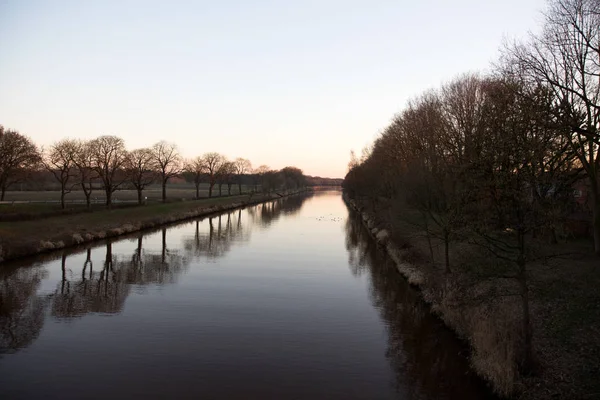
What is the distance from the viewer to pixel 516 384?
9867 mm

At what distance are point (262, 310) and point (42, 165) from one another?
4091 centimetres

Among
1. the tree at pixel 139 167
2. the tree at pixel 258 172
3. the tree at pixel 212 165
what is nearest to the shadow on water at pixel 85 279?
the tree at pixel 139 167

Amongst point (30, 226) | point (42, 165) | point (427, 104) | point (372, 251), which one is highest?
point (427, 104)

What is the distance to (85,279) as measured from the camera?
21734 millimetres

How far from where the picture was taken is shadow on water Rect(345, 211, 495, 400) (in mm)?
10867

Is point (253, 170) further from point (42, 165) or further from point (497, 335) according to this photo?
point (497, 335)

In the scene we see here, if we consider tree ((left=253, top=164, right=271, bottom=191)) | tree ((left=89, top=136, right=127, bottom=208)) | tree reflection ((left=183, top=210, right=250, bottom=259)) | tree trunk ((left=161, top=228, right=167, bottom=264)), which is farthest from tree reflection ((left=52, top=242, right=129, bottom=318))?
tree ((left=253, top=164, right=271, bottom=191))

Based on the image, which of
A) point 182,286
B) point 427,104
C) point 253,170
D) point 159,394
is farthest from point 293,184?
point 159,394

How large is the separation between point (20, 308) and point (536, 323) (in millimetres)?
18022

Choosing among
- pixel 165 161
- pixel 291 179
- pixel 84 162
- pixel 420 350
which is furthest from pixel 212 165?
pixel 420 350

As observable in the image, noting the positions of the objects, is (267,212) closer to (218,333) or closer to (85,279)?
(85,279)

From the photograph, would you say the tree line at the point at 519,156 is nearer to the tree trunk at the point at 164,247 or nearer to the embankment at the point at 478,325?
the embankment at the point at 478,325

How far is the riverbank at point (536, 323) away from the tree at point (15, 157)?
1480 inches

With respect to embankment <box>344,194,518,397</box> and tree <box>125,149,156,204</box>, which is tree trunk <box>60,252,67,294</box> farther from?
tree <box>125,149,156,204</box>
